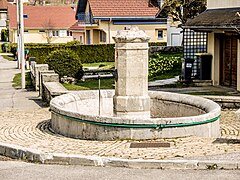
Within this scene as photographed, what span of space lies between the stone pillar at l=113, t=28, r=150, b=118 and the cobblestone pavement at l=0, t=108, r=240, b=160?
1688 millimetres

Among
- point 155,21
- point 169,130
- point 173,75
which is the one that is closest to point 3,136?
point 169,130

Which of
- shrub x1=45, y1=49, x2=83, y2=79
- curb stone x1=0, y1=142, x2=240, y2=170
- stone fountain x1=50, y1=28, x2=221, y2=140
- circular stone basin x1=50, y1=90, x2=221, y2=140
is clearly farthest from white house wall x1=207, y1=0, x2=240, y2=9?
curb stone x1=0, y1=142, x2=240, y2=170

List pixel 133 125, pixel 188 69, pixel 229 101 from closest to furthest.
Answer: pixel 133 125, pixel 229 101, pixel 188 69

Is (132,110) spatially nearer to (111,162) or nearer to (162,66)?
(111,162)

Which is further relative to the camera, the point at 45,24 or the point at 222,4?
the point at 45,24

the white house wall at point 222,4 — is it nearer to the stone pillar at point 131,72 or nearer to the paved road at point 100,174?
the stone pillar at point 131,72

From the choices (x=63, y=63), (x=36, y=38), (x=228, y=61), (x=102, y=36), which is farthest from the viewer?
(x=36, y=38)

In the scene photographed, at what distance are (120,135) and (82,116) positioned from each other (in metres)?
0.92

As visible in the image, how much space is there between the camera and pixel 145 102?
1272cm

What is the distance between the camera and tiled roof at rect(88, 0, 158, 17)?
52.4 m

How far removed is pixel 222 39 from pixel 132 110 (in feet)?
37.6

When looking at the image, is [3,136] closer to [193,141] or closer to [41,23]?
[193,141]

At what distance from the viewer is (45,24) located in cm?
7975

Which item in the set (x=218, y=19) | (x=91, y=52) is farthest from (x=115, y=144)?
(x=91, y=52)
